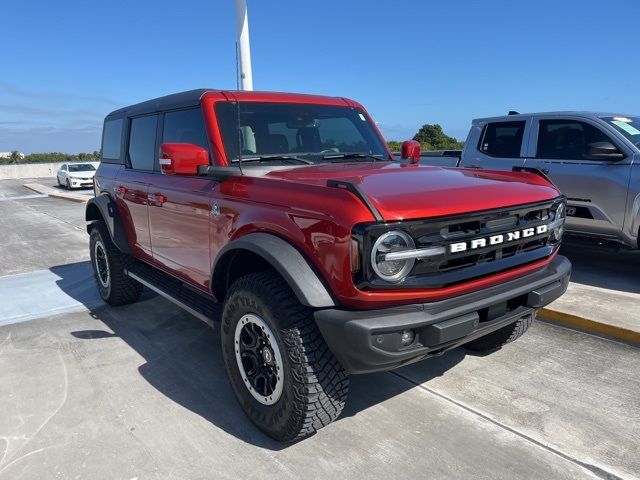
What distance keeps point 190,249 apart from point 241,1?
7.56 metres

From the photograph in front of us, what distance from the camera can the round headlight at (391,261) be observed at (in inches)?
90.1

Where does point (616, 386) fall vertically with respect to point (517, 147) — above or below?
below

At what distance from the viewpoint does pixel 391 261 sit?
7.74 feet

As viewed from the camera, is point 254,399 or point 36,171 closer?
point 254,399

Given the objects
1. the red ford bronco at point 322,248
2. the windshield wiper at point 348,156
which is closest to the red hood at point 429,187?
the red ford bronco at point 322,248

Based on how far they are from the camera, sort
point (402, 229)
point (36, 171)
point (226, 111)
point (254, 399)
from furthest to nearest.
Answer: point (36, 171)
point (226, 111)
point (254, 399)
point (402, 229)

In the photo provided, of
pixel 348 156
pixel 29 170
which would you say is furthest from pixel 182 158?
pixel 29 170

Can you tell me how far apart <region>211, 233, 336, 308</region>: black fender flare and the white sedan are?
80.2 feet

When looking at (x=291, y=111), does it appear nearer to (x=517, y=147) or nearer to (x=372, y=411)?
(x=372, y=411)

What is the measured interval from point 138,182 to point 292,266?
255 cm

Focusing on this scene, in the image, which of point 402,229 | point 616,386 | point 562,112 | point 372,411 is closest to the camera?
Answer: point 402,229

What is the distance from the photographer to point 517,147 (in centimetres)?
659

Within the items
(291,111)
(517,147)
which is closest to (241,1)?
(517,147)

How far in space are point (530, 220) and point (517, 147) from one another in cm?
→ 404
